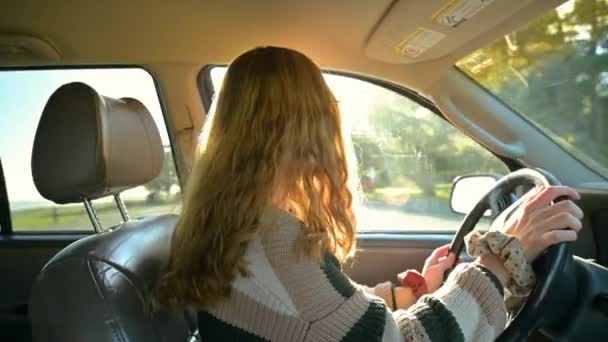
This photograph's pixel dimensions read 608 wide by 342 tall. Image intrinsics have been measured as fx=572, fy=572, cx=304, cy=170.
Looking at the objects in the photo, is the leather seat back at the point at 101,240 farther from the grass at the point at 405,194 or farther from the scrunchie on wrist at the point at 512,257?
the grass at the point at 405,194

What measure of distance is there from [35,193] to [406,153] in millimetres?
2039

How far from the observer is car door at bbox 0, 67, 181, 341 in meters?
2.87

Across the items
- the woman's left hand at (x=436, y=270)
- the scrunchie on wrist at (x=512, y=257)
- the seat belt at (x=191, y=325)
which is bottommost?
the seat belt at (x=191, y=325)

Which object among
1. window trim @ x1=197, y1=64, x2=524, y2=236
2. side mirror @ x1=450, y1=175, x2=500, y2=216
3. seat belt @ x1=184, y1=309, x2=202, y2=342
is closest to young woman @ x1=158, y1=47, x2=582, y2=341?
seat belt @ x1=184, y1=309, x2=202, y2=342

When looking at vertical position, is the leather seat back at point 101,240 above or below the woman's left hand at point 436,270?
above

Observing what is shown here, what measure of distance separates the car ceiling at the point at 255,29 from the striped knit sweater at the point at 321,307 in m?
0.98

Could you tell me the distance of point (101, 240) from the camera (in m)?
1.51

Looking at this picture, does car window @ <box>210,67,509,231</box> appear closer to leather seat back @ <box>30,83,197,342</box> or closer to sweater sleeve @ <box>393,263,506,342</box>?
leather seat back @ <box>30,83,197,342</box>

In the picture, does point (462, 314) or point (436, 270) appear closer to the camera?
point (462, 314)

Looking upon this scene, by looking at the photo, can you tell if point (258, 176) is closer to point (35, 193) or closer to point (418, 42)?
point (418, 42)

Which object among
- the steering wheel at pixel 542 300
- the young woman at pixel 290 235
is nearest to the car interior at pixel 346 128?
the steering wheel at pixel 542 300

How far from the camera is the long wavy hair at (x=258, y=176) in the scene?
124 cm

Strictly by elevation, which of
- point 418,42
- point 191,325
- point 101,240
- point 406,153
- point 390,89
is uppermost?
point 418,42

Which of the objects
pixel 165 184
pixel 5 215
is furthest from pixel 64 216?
pixel 165 184
